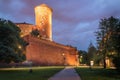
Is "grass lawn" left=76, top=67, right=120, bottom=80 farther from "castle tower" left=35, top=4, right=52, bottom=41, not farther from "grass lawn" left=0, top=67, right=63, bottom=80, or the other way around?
"castle tower" left=35, top=4, right=52, bottom=41

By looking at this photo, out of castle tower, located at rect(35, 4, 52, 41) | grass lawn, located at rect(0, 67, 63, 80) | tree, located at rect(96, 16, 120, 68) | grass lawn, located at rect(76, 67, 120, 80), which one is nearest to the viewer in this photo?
grass lawn, located at rect(76, 67, 120, 80)

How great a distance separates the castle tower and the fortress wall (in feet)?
125

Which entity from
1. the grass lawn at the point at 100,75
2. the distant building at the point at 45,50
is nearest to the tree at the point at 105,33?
the grass lawn at the point at 100,75

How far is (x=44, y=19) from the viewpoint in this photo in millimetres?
164750

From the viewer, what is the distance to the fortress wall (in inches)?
3774

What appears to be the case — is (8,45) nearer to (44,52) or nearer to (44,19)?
(44,52)

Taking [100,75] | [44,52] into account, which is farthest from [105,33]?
Result: [44,52]

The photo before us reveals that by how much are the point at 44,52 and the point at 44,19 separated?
6311cm

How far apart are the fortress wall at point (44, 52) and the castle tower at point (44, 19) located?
38.0 meters

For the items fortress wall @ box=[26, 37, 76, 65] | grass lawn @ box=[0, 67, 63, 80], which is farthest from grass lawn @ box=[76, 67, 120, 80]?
fortress wall @ box=[26, 37, 76, 65]

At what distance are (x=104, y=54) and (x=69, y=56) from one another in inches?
2999

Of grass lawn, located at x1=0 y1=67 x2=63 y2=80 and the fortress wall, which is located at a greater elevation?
the fortress wall

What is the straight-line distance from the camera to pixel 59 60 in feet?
378

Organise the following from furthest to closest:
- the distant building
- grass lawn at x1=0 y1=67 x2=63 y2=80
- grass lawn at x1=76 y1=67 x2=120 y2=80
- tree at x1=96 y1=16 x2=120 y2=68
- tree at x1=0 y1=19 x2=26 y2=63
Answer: the distant building → tree at x1=96 y1=16 x2=120 y2=68 → tree at x1=0 y1=19 x2=26 y2=63 → grass lawn at x1=0 y1=67 x2=63 y2=80 → grass lawn at x1=76 y1=67 x2=120 y2=80
